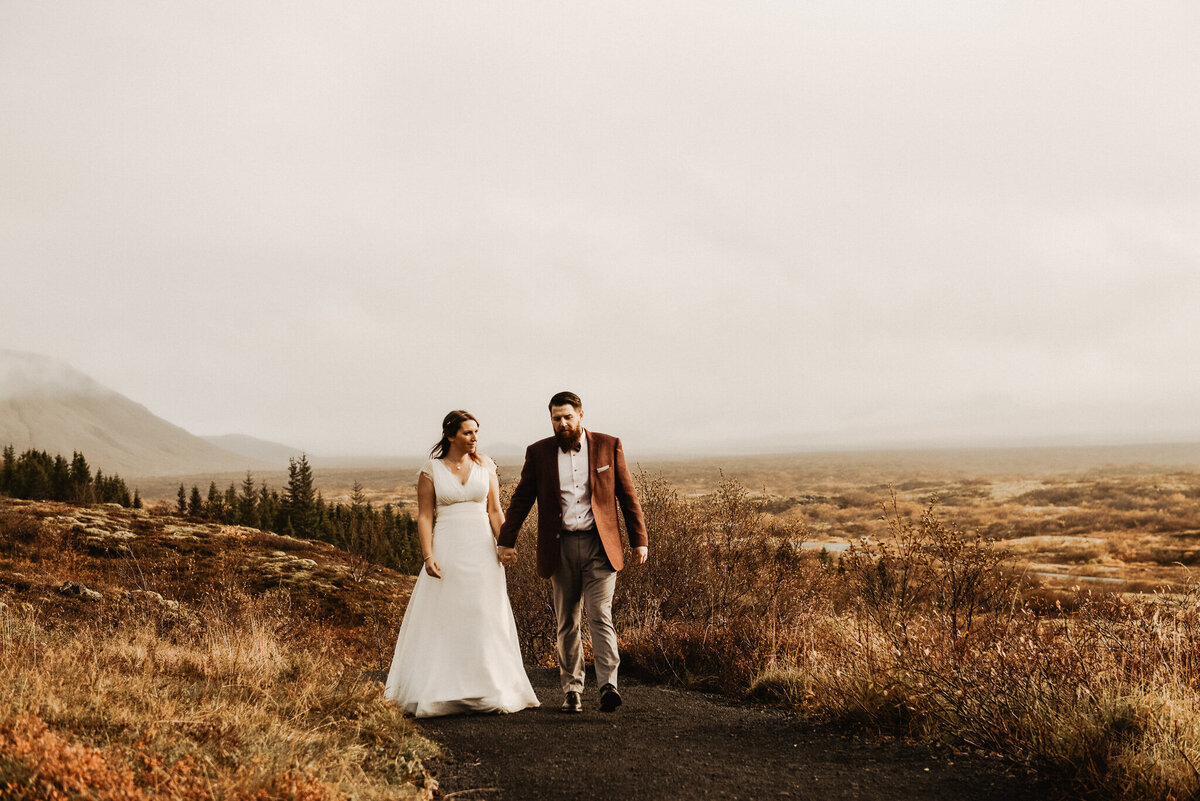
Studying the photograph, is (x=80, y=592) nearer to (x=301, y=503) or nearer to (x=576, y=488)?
(x=576, y=488)

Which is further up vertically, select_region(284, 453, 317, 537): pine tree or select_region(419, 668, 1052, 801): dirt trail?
select_region(419, 668, 1052, 801): dirt trail

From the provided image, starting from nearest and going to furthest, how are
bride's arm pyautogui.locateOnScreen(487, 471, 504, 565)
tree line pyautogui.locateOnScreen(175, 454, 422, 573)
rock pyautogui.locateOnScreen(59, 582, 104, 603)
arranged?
bride's arm pyautogui.locateOnScreen(487, 471, 504, 565), rock pyautogui.locateOnScreen(59, 582, 104, 603), tree line pyautogui.locateOnScreen(175, 454, 422, 573)

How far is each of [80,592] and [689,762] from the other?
14654mm

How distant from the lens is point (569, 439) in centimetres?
642

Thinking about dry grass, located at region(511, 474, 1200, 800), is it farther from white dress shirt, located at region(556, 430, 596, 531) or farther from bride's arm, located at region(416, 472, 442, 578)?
bride's arm, located at region(416, 472, 442, 578)

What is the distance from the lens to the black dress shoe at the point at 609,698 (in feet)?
20.5

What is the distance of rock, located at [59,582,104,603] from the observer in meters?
15.0

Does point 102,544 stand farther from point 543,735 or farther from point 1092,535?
point 1092,535

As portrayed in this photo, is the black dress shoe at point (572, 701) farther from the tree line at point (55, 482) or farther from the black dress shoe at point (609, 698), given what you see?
the tree line at point (55, 482)

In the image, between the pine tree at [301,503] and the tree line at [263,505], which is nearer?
the tree line at [263,505]

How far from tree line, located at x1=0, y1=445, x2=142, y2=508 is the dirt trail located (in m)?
66.4

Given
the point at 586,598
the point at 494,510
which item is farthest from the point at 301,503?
the point at 586,598

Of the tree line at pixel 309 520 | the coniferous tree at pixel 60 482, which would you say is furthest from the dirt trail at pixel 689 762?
the coniferous tree at pixel 60 482

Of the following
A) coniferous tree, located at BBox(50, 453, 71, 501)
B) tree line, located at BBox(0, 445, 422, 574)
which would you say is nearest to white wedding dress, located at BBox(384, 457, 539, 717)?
tree line, located at BBox(0, 445, 422, 574)
